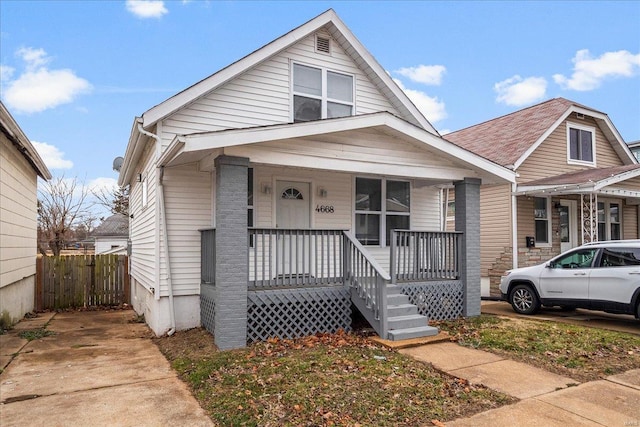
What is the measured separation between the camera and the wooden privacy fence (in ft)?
40.2

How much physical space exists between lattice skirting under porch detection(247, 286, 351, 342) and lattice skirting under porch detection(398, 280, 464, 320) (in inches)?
54.9

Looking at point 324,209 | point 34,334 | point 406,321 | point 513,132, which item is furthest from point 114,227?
point 406,321

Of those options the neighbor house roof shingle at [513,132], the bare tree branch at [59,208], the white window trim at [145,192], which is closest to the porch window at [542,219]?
the neighbor house roof shingle at [513,132]

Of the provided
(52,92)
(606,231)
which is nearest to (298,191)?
(606,231)

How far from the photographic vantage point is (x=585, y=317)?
976 cm

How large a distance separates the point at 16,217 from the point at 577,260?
1248cm

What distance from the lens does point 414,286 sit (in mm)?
8633

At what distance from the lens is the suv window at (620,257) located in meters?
8.34

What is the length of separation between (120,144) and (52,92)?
5674 mm

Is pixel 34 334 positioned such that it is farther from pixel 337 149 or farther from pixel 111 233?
pixel 111 233

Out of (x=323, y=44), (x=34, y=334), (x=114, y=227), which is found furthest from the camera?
(x=114, y=227)

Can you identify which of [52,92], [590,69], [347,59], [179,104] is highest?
[590,69]

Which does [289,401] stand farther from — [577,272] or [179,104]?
[577,272]

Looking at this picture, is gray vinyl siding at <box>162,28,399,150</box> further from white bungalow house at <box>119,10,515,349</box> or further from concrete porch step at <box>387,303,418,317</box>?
concrete porch step at <box>387,303,418,317</box>
